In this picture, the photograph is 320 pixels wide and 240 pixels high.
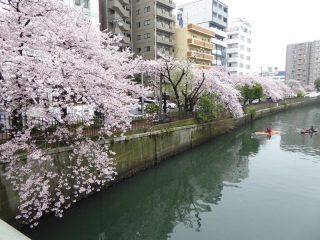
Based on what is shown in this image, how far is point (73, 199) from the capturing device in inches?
521

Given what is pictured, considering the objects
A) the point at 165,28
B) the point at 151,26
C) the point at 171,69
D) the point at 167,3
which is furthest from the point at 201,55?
the point at 171,69

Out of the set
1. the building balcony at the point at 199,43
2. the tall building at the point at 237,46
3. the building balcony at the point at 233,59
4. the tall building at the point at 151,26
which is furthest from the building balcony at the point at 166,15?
the building balcony at the point at 233,59

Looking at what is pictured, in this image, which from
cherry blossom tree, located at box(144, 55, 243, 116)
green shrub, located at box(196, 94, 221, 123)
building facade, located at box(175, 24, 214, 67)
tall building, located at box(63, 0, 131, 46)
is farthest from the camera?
Answer: building facade, located at box(175, 24, 214, 67)

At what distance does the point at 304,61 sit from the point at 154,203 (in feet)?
399

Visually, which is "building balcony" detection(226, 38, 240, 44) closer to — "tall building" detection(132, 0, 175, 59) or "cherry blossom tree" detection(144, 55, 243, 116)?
"tall building" detection(132, 0, 175, 59)

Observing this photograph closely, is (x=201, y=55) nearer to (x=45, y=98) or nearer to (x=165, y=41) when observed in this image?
(x=165, y=41)

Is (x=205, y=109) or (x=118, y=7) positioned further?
(x=118, y=7)

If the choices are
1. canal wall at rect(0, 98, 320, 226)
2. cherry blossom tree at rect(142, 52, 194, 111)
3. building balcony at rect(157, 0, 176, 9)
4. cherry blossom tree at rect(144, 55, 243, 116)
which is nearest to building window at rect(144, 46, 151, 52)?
building balcony at rect(157, 0, 176, 9)

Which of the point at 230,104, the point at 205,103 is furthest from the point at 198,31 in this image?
the point at 205,103

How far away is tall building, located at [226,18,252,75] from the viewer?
79.4m

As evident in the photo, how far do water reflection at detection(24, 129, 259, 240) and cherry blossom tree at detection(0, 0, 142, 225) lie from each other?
3.14 feet

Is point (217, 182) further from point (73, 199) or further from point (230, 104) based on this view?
point (230, 104)

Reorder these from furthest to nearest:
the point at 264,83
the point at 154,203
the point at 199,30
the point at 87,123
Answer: the point at 264,83 < the point at 199,30 < the point at 154,203 < the point at 87,123

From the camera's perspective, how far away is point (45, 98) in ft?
34.2
